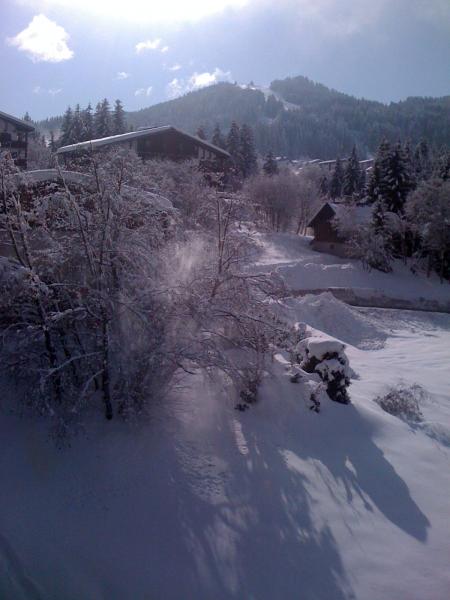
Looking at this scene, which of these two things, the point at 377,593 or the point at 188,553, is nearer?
the point at 377,593

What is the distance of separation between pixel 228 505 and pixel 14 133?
29.4 meters

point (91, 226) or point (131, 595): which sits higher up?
point (91, 226)

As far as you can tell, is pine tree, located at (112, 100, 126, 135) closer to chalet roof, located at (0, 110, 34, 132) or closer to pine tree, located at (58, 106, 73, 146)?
pine tree, located at (58, 106, 73, 146)

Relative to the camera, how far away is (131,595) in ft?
16.9

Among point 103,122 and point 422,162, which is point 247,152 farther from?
point 422,162

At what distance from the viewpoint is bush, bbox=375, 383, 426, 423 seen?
1037cm

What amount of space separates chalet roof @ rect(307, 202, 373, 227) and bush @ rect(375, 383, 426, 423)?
26.8 metres

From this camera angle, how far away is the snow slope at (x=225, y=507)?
538 centimetres

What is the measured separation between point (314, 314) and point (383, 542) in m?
15.8

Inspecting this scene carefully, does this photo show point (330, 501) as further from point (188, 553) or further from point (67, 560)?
point (67, 560)

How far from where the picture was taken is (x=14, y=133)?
29078 mm

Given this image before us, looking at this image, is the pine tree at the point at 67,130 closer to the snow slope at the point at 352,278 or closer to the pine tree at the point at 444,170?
the snow slope at the point at 352,278

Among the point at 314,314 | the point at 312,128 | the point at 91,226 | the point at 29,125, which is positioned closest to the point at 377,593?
the point at 91,226

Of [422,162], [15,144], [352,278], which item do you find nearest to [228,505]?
[352,278]
